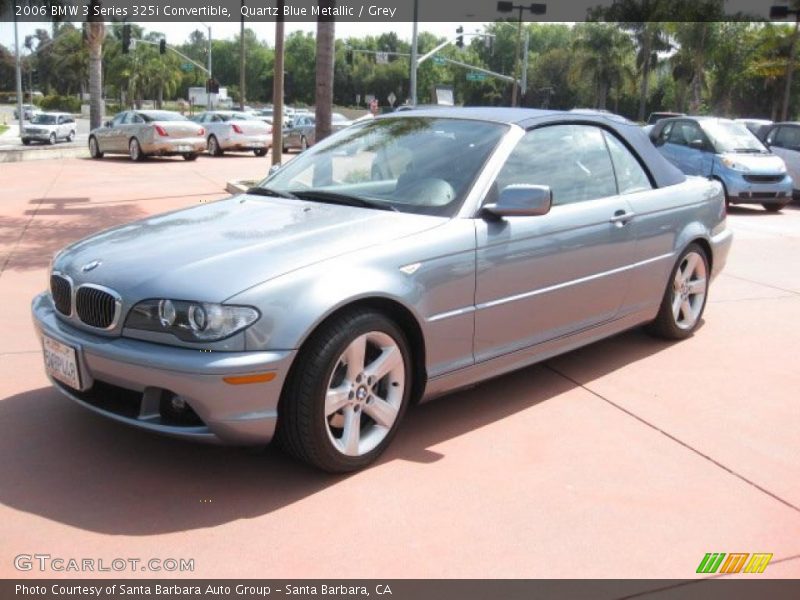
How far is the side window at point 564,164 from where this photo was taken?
4.35 m

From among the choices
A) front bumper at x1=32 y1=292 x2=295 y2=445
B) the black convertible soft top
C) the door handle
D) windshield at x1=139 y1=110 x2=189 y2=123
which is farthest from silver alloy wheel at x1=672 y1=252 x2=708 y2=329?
windshield at x1=139 y1=110 x2=189 y2=123

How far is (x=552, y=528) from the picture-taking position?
126 inches

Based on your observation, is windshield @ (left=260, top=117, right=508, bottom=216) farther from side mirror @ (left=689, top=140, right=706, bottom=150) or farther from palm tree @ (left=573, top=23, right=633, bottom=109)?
palm tree @ (left=573, top=23, right=633, bottom=109)

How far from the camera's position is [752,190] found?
550 inches

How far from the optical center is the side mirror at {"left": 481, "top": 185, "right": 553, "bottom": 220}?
3893 mm

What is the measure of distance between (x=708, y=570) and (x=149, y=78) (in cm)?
9105

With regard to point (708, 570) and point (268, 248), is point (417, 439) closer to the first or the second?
point (268, 248)

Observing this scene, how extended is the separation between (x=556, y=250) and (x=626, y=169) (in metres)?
1.10

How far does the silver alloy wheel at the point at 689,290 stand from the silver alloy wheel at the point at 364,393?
2598 mm

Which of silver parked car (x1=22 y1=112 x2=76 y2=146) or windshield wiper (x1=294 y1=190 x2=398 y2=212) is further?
silver parked car (x1=22 y1=112 x2=76 y2=146)

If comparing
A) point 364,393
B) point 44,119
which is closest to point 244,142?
point 364,393

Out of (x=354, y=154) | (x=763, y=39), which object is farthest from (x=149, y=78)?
(x=354, y=154)

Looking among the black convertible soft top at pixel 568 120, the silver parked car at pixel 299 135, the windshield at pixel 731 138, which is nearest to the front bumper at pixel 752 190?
the windshield at pixel 731 138

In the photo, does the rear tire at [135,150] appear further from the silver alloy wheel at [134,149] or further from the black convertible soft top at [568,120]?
the black convertible soft top at [568,120]
